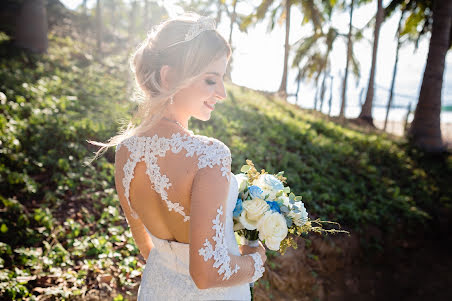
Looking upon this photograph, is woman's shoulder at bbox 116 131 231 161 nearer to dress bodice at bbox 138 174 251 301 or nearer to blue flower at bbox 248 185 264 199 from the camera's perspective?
dress bodice at bbox 138 174 251 301

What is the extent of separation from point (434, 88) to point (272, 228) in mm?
12733

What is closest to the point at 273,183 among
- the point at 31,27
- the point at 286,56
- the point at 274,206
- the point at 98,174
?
the point at 274,206

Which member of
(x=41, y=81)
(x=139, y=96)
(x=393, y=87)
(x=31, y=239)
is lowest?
(x=31, y=239)

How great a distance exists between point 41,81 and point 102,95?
1.59 m

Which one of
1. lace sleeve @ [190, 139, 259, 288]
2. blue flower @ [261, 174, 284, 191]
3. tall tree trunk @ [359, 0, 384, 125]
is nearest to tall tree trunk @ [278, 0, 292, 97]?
tall tree trunk @ [359, 0, 384, 125]

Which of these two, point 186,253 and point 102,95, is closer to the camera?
point 186,253

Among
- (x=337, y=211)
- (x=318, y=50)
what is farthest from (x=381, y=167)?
(x=318, y=50)

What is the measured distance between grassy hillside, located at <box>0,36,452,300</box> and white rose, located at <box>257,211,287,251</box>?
277 centimetres

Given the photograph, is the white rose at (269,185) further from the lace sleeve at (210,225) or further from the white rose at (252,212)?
the lace sleeve at (210,225)

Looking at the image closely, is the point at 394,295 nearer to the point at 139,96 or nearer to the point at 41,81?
the point at 139,96

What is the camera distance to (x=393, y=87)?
18.5m

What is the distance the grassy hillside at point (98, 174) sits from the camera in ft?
12.9

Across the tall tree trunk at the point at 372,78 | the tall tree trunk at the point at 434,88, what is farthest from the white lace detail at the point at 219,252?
the tall tree trunk at the point at 372,78

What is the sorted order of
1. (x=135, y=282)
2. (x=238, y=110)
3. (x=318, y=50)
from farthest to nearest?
(x=318, y=50)
(x=238, y=110)
(x=135, y=282)
